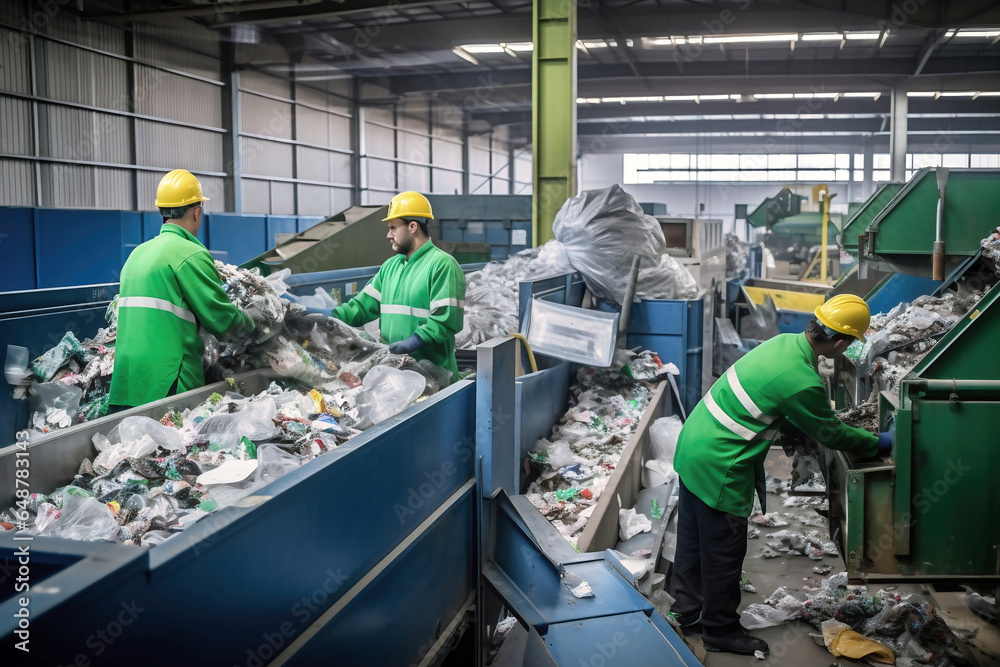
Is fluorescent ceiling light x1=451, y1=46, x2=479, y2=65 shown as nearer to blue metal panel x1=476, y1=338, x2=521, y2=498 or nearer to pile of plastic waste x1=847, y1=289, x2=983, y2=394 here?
pile of plastic waste x1=847, y1=289, x2=983, y2=394

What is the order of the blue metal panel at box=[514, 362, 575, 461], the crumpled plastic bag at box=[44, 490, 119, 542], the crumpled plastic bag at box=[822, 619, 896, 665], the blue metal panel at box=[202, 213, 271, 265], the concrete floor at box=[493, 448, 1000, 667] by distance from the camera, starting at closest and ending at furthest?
the crumpled plastic bag at box=[44, 490, 119, 542] → the concrete floor at box=[493, 448, 1000, 667] → the crumpled plastic bag at box=[822, 619, 896, 665] → the blue metal panel at box=[514, 362, 575, 461] → the blue metal panel at box=[202, 213, 271, 265]

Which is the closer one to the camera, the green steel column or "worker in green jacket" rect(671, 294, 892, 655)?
"worker in green jacket" rect(671, 294, 892, 655)

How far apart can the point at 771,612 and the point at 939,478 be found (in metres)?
1.12

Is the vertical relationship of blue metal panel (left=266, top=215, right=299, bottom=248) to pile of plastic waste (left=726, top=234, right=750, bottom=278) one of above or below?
above

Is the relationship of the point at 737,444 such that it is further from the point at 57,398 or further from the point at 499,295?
the point at 499,295

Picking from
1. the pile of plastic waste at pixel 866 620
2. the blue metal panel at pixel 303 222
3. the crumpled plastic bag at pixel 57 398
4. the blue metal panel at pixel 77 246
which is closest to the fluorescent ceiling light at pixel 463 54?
the blue metal panel at pixel 303 222

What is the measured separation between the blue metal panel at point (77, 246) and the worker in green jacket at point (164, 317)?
6.74m

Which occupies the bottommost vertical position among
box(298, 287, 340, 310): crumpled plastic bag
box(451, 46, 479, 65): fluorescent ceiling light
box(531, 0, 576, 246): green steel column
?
box(298, 287, 340, 310): crumpled plastic bag

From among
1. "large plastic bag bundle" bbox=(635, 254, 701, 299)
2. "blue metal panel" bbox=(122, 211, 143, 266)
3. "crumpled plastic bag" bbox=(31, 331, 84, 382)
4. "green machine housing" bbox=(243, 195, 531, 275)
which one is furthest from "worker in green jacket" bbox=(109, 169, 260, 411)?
"blue metal panel" bbox=(122, 211, 143, 266)

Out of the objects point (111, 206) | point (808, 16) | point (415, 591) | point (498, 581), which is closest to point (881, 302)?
point (498, 581)

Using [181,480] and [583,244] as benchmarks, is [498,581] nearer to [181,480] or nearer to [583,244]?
[181,480]

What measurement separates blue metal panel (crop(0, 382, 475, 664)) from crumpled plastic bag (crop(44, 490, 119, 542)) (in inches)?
21.9

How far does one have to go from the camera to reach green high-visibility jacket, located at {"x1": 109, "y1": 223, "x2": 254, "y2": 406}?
114 inches

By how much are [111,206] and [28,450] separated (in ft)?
38.5
